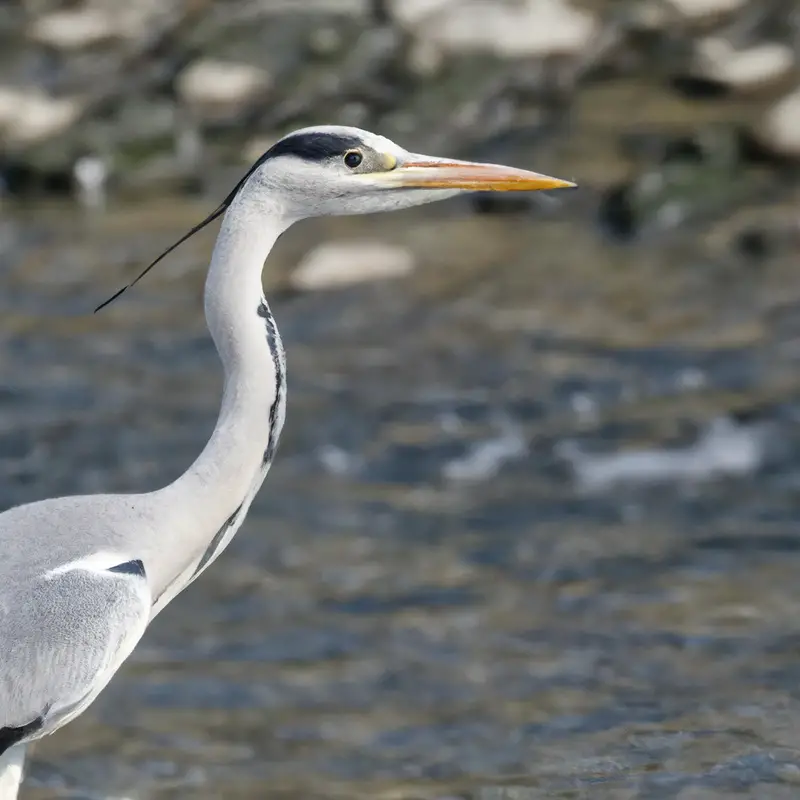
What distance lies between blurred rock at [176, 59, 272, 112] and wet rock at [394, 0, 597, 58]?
4.20 feet

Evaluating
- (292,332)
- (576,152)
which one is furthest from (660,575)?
(576,152)

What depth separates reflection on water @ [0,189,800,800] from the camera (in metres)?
6.14

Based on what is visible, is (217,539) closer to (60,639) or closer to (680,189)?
(60,639)

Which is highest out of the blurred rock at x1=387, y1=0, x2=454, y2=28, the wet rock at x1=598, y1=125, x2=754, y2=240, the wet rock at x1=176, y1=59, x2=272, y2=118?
the blurred rock at x1=387, y1=0, x2=454, y2=28

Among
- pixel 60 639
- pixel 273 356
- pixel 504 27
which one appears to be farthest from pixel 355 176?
pixel 504 27

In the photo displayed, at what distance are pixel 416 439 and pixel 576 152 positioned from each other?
4416 millimetres

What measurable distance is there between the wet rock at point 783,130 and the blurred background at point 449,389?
18 mm

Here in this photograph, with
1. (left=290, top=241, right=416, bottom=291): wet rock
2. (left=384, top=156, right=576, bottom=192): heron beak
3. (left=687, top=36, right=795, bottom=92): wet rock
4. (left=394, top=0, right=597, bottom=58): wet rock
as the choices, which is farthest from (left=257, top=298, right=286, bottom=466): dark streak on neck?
(left=394, top=0, right=597, bottom=58): wet rock

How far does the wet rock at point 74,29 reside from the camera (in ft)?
49.9

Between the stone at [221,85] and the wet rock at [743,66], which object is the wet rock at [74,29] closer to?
the stone at [221,85]

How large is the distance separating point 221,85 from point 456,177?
30.7 ft

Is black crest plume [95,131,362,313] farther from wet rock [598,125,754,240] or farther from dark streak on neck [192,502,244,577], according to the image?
wet rock [598,125,754,240]

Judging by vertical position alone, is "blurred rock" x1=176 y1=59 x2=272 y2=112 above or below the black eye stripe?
above

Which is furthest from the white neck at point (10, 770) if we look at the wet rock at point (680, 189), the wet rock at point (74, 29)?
the wet rock at point (74, 29)
